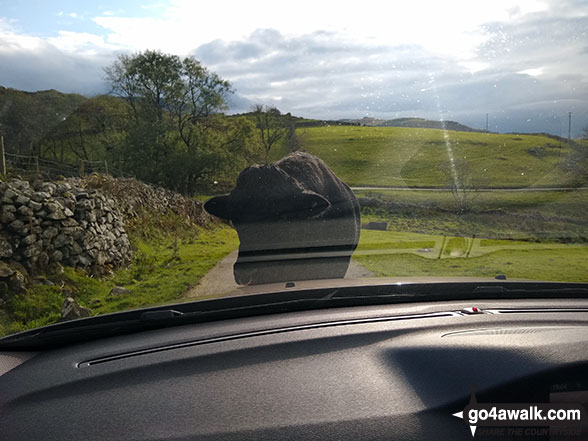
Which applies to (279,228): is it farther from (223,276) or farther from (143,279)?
(143,279)

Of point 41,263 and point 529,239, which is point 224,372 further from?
point 529,239

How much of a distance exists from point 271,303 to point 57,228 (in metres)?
5.79

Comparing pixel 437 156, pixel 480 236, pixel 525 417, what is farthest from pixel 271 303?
pixel 437 156

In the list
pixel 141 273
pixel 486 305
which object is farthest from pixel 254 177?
pixel 486 305

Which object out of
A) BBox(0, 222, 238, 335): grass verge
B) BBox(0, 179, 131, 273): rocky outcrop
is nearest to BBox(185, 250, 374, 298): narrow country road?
BBox(0, 222, 238, 335): grass verge

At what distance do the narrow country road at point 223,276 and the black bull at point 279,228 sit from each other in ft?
0.42

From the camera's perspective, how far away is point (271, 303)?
9.66ft

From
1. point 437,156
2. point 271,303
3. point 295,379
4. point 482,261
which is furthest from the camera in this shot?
point 437,156

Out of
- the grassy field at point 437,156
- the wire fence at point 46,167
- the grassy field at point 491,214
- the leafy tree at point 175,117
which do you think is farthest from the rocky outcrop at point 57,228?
the grassy field at point 491,214

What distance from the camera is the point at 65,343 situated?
8.79 feet

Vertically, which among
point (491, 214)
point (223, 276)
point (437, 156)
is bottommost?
point (223, 276)

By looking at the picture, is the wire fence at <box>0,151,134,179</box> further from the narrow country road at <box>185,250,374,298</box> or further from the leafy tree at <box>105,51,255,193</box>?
the narrow country road at <box>185,250,374,298</box>

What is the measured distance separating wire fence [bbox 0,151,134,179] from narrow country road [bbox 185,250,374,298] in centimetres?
303

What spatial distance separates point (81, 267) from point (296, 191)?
348 cm
